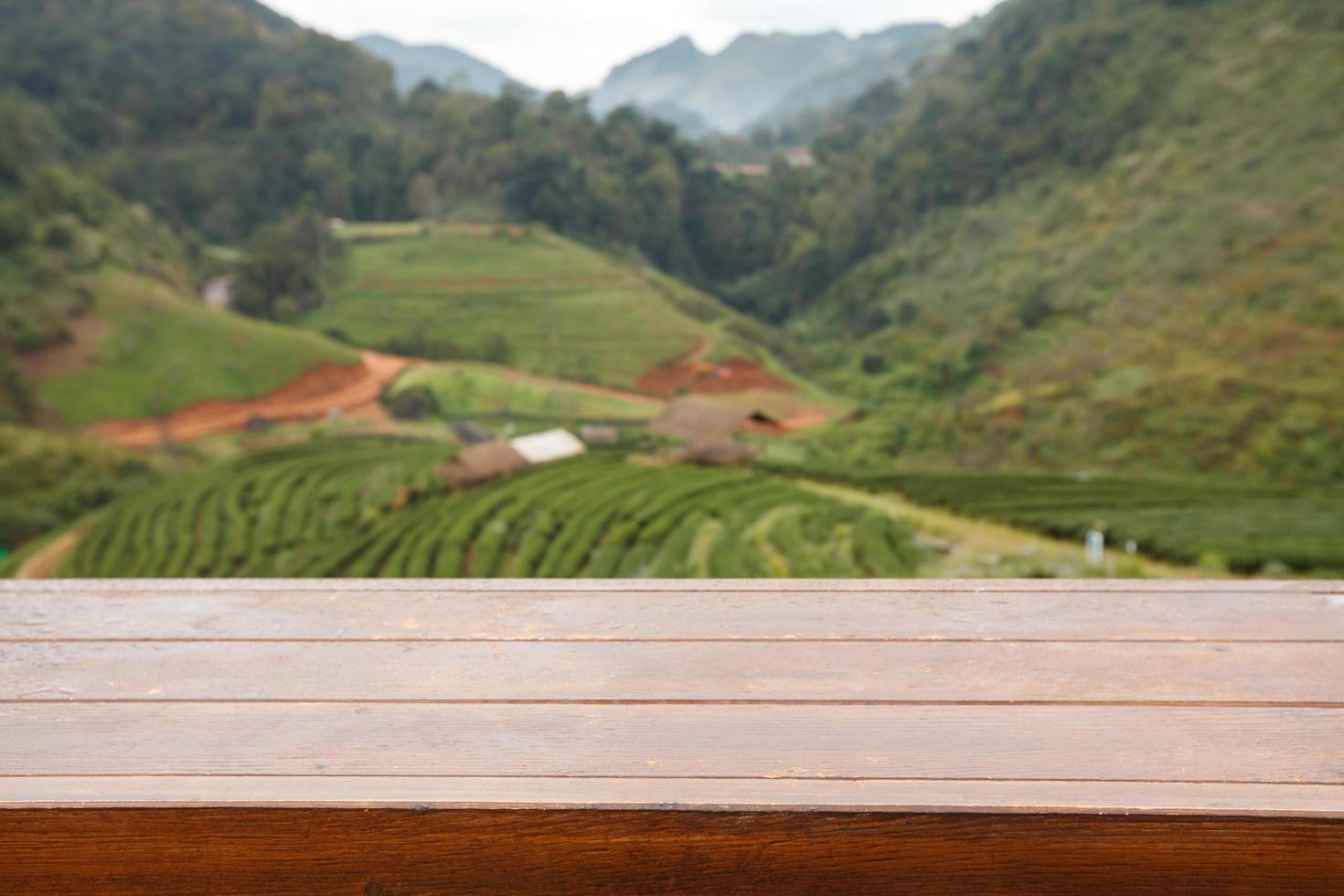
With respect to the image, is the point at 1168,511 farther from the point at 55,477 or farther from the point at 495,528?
the point at 55,477

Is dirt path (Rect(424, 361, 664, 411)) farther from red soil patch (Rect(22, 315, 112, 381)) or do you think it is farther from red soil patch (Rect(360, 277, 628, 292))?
red soil patch (Rect(22, 315, 112, 381))

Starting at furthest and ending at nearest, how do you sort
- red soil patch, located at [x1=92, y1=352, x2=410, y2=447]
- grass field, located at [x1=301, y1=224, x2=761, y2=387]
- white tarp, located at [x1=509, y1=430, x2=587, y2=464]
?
grass field, located at [x1=301, y1=224, x2=761, y2=387], red soil patch, located at [x1=92, y1=352, x2=410, y2=447], white tarp, located at [x1=509, y1=430, x2=587, y2=464]

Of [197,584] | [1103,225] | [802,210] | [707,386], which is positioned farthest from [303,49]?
[197,584]

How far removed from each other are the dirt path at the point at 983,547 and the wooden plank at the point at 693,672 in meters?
8.50

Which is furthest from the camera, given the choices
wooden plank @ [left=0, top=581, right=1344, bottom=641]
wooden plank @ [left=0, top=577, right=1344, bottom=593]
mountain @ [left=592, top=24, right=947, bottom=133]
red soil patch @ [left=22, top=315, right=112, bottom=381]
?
mountain @ [left=592, top=24, right=947, bottom=133]

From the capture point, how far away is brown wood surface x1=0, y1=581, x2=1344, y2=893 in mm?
958

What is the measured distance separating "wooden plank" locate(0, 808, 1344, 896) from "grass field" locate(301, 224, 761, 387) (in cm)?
3426

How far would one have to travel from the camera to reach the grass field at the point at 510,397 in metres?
30.5

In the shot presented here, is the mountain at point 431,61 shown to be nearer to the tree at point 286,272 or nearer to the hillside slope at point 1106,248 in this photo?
the hillside slope at point 1106,248

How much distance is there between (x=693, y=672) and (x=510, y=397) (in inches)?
1202

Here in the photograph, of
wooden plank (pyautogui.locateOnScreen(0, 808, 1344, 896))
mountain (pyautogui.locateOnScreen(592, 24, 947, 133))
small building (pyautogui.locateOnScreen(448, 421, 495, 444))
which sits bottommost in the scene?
small building (pyautogui.locateOnScreen(448, 421, 495, 444))

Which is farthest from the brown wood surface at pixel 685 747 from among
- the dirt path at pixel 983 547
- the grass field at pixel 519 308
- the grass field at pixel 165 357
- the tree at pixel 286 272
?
the tree at pixel 286 272

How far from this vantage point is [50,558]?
1744 cm

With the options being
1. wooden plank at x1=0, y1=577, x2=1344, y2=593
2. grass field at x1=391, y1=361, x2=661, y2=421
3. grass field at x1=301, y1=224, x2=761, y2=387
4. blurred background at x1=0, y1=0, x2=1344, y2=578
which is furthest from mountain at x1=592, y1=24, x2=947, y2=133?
wooden plank at x1=0, y1=577, x2=1344, y2=593
